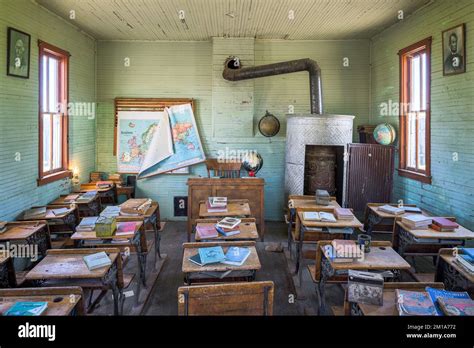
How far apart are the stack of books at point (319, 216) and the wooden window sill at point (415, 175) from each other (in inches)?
83.9

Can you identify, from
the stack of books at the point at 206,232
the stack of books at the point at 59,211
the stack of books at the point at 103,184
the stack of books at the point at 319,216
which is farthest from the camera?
the stack of books at the point at 103,184

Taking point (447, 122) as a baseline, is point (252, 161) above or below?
below

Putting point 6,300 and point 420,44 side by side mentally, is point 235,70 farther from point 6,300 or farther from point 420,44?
point 6,300

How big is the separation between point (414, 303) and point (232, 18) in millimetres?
5596

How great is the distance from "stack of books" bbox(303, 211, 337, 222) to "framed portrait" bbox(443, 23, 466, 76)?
2.70 m

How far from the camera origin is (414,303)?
2.38 metres

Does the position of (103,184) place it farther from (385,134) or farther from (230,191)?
(385,134)

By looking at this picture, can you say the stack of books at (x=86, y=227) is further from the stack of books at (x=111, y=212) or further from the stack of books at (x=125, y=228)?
the stack of books at (x=111, y=212)

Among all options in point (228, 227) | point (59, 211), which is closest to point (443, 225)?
point (228, 227)

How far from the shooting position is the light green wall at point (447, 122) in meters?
4.77

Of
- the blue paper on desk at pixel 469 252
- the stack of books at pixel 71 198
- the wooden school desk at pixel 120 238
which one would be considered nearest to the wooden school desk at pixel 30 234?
the wooden school desk at pixel 120 238

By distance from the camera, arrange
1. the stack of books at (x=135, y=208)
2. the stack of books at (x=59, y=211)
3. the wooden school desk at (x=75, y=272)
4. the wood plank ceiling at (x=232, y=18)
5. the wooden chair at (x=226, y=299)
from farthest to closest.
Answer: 1. the wood plank ceiling at (x=232, y=18)
2. the stack of books at (x=59, y=211)
3. the stack of books at (x=135, y=208)
4. the wooden school desk at (x=75, y=272)
5. the wooden chair at (x=226, y=299)

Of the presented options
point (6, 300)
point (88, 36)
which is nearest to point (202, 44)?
point (88, 36)
